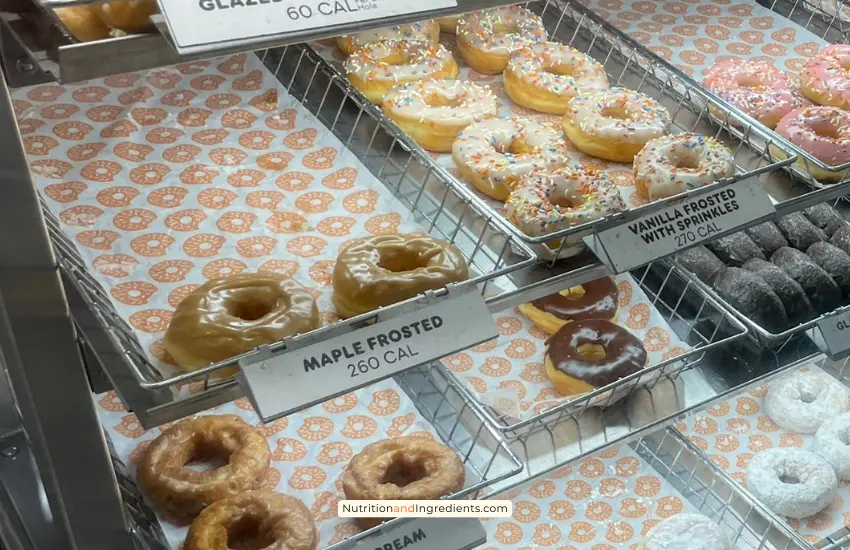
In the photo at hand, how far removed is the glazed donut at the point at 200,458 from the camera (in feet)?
4.55

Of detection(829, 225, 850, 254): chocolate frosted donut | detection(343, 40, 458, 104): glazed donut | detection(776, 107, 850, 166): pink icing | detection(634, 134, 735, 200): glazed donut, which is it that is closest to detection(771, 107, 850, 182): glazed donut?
detection(776, 107, 850, 166): pink icing

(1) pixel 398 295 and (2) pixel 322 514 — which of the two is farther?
(2) pixel 322 514

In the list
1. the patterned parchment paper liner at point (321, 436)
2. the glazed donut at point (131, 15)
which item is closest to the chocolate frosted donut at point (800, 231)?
the patterned parchment paper liner at point (321, 436)

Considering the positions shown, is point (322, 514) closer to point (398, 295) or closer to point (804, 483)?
point (398, 295)

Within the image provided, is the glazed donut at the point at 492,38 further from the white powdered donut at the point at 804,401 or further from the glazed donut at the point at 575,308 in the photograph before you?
the white powdered donut at the point at 804,401

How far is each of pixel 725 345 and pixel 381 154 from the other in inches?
27.8

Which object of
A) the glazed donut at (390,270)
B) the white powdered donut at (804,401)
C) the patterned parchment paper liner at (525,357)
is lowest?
the white powdered donut at (804,401)

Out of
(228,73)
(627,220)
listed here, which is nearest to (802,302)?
(627,220)

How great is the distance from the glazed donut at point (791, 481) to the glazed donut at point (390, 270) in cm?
106

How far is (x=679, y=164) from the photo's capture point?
1.62 meters

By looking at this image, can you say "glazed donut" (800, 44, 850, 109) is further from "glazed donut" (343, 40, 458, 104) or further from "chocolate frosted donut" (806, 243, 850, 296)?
"glazed donut" (343, 40, 458, 104)

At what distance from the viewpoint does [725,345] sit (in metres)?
1.76

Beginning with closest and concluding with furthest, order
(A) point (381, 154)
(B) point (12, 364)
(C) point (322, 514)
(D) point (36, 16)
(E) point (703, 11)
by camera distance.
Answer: (D) point (36, 16) < (B) point (12, 364) < (C) point (322, 514) < (A) point (381, 154) < (E) point (703, 11)

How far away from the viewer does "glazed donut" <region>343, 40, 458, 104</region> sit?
179cm
